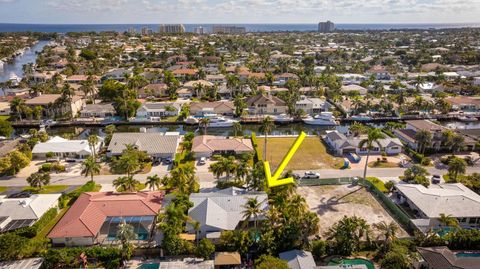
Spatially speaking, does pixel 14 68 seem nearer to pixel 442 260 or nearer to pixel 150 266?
pixel 150 266

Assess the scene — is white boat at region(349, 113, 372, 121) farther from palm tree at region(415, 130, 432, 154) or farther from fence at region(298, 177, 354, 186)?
fence at region(298, 177, 354, 186)

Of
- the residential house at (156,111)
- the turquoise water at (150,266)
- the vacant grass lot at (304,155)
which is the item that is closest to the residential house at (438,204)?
the vacant grass lot at (304,155)

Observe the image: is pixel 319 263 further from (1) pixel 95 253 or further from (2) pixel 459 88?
(2) pixel 459 88

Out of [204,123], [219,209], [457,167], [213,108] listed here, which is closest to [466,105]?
[457,167]

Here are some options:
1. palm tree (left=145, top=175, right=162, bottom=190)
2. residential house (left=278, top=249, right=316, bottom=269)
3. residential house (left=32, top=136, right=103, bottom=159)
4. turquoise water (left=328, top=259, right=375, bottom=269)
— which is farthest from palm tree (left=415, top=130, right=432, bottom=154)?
residential house (left=32, top=136, right=103, bottom=159)

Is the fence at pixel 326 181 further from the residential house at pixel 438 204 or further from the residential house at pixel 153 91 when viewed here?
the residential house at pixel 153 91

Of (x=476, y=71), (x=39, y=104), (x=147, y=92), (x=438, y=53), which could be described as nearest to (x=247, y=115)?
(x=147, y=92)
